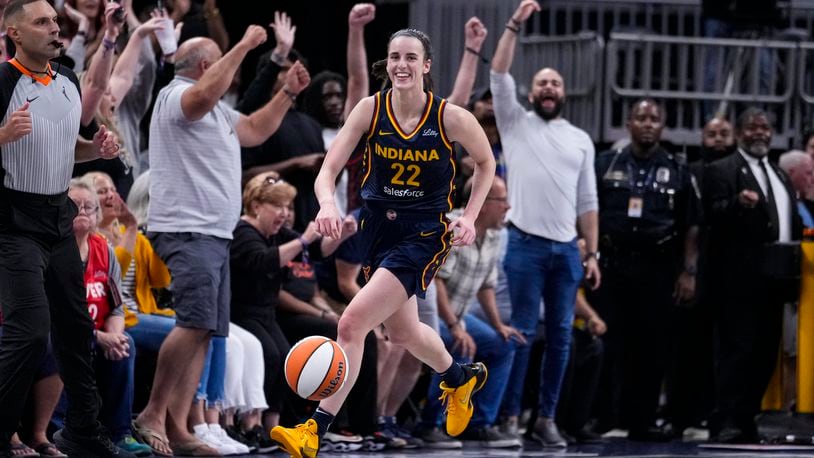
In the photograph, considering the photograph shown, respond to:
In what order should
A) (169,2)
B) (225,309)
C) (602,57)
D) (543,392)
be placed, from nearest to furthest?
(225,309) < (543,392) < (169,2) < (602,57)

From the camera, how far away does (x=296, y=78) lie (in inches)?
318

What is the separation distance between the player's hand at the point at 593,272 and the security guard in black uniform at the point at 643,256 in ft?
1.29

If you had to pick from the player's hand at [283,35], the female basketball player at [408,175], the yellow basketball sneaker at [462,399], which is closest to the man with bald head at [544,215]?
the player's hand at [283,35]

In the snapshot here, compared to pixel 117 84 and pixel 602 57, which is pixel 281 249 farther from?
pixel 602 57

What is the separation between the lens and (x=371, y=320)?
6.59 meters

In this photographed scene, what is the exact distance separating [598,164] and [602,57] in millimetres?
2782

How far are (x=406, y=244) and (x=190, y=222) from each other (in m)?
1.42

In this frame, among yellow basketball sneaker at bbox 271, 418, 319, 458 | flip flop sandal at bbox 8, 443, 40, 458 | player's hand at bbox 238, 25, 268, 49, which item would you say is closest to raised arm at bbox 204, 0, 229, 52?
player's hand at bbox 238, 25, 268, 49

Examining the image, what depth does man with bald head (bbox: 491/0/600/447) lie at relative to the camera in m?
9.22

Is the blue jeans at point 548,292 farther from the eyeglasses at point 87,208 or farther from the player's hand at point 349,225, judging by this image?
the eyeglasses at point 87,208

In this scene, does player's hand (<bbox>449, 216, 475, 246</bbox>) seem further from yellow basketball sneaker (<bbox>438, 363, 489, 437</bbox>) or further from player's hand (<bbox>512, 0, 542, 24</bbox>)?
player's hand (<bbox>512, 0, 542, 24</bbox>)

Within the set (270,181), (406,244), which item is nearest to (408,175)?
(406,244)

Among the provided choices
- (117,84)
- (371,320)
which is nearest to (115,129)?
(117,84)

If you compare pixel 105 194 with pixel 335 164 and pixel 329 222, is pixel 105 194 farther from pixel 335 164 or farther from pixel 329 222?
pixel 329 222
